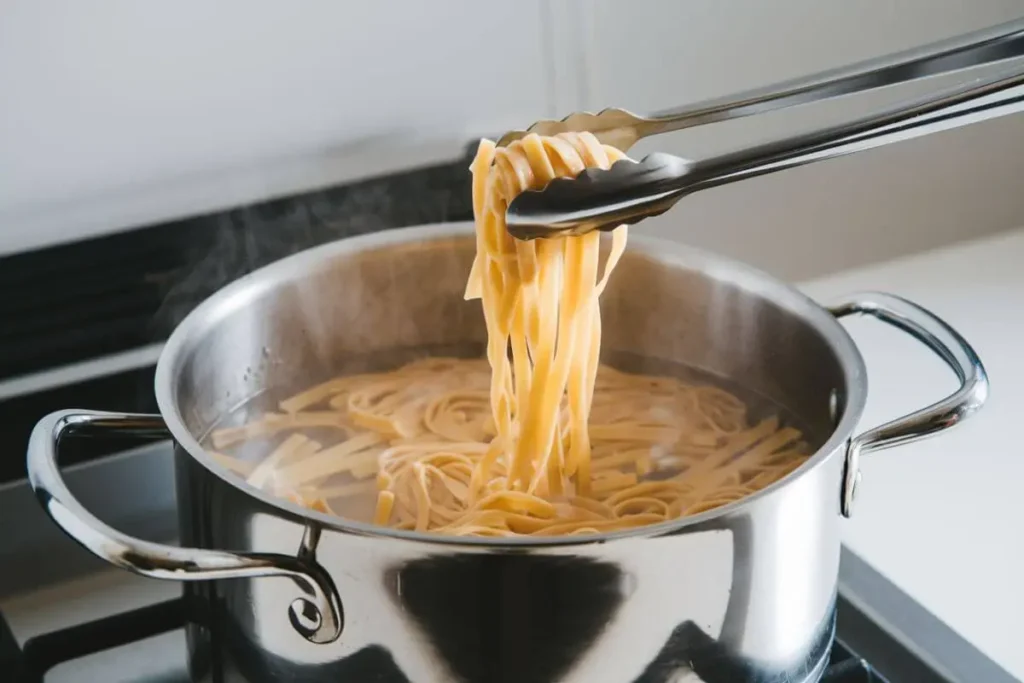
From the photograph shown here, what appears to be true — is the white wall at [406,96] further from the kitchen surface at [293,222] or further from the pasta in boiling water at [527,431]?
the pasta in boiling water at [527,431]

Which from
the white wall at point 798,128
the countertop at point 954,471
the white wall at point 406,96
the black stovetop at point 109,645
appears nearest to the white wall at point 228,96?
the white wall at point 406,96

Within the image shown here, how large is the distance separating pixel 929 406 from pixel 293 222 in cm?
59

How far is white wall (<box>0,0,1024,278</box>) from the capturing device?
1029mm

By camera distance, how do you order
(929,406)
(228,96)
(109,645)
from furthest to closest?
1. (228,96)
2. (109,645)
3. (929,406)

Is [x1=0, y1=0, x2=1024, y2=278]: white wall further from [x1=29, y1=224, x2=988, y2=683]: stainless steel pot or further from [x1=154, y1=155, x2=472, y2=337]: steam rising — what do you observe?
[x1=29, y1=224, x2=988, y2=683]: stainless steel pot

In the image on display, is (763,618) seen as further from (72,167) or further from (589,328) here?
(72,167)

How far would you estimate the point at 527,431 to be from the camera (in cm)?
93

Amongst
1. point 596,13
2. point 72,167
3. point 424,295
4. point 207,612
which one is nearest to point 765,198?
point 596,13

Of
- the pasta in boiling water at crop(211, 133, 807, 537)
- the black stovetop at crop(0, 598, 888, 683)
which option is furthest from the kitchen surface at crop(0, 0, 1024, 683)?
the pasta in boiling water at crop(211, 133, 807, 537)

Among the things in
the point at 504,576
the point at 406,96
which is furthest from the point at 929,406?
the point at 406,96

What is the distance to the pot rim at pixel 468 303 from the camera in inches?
25.5

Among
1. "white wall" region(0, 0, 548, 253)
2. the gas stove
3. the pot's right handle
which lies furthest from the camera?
"white wall" region(0, 0, 548, 253)

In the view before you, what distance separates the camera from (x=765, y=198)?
1.39 meters

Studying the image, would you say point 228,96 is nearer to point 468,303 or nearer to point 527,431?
point 468,303
